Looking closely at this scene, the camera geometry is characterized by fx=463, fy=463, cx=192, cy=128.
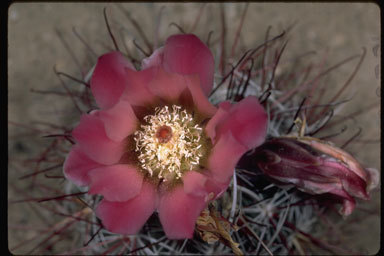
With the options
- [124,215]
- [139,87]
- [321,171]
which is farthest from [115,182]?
[321,171]

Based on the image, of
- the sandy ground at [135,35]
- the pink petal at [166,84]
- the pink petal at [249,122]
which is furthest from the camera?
the sandy ground at [135,35]

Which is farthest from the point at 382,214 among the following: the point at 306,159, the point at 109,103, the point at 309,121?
the point at 109,103

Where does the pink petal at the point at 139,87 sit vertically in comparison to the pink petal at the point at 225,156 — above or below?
above

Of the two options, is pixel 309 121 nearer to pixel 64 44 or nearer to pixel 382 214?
pixel 382 214

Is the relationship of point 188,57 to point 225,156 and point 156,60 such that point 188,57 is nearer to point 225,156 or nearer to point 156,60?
point 156,60

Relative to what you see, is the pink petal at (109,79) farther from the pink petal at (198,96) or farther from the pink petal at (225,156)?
the pink petal at (225,156)

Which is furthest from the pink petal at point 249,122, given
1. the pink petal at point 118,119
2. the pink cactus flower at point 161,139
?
the pink petal at point 118,119
